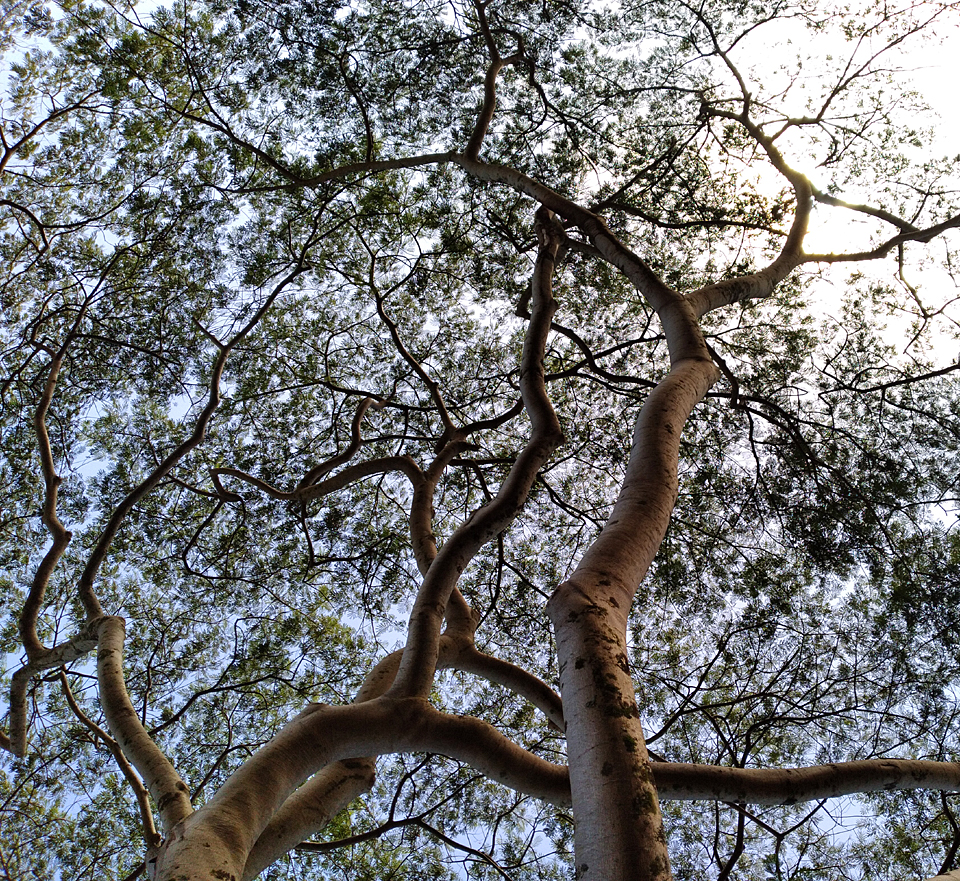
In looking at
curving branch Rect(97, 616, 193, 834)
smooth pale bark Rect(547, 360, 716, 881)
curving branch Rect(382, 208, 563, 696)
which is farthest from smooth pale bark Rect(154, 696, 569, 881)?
smooth pale bark Rect(547, 360, 716, 881)

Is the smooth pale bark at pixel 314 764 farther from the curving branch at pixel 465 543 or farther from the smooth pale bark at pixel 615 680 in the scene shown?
the smooth pale bark at pixel 615 680

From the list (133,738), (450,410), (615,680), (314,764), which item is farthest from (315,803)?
(450,410)

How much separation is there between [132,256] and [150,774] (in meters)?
5.62

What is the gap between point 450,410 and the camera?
7680mm

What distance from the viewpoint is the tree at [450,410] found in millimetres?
5910

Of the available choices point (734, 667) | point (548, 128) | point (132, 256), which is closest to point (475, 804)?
point (734, 667)

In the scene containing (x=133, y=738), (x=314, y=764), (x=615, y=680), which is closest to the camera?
(x=615, y=680)

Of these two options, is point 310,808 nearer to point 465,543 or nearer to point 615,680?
point 465,543

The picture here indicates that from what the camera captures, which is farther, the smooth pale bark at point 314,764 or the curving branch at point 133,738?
the curving branch at point 133,738

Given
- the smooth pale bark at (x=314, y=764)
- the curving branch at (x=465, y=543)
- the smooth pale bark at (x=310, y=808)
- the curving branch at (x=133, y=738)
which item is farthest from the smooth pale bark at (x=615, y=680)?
the curving branch at (x=133, y=738)

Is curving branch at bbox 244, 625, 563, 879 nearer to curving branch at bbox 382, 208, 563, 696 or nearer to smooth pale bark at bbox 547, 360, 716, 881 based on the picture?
curving branch at bbox 382, 208, 563, 696

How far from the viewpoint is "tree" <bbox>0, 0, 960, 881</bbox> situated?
19.4ft

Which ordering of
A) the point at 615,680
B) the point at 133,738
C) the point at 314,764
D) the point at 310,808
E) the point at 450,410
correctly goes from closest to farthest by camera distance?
1. the point at 615,680
2. the point at 314,764
3. the point at 310,808
4. the point at 133,738
5. the point at 450,410

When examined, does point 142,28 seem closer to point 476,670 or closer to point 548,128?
point 548,128
